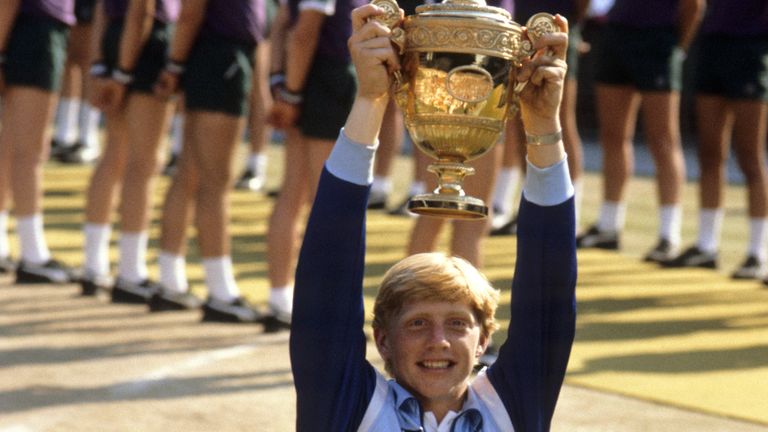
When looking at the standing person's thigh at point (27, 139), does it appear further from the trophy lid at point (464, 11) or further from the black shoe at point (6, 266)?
the trophy lid at point (464, 11)

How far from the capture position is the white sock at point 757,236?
7141mm

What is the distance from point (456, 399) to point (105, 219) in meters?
3.91

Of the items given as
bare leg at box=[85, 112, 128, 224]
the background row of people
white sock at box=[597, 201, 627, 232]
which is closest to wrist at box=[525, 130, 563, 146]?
Result: the background row of people

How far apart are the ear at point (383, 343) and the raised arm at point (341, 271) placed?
6 cm

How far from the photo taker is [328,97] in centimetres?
546

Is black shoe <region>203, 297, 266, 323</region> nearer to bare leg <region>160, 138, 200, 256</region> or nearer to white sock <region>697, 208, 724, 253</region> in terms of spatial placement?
bare leg <region>160, 138, 200, 256</region>

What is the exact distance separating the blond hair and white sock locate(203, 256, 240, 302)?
325 centimetres

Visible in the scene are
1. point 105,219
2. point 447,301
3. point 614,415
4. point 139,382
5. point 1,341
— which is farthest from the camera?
point 105,219

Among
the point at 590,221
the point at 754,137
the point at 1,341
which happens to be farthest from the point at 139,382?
the point at 590,221

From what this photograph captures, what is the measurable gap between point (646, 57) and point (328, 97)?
2361 millimetres

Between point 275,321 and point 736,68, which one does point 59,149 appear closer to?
point 275,321

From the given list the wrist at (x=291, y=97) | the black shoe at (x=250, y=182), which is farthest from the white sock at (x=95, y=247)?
the black shoe at (x=250, y=182)

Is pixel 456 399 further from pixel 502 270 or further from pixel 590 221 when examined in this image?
pixel 590 221

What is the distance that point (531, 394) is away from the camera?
2.70 meters
